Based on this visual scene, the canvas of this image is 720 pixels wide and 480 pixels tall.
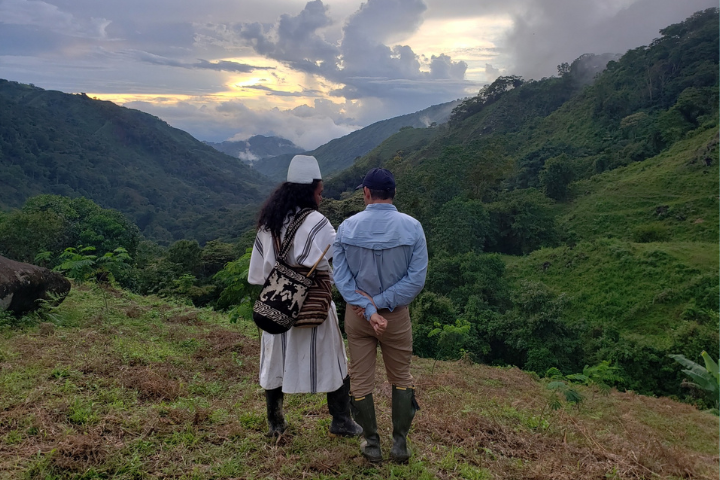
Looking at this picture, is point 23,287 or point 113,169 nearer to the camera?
point 23,287

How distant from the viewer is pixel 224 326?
7168 mm

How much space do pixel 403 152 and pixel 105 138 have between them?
9457cm

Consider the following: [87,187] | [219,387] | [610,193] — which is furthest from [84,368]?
[87,187]

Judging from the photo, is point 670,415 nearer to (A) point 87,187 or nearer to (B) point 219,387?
(B) point 219,387

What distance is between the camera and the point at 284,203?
9.71 feet

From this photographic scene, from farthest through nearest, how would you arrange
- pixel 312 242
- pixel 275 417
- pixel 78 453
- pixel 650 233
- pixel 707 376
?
pixel 650 233
pixel 707 376
pixel 275 417
pixel 312 242
pixel 78 453

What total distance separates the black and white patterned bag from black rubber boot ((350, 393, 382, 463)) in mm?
683

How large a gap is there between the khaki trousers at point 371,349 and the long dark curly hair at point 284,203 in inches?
28.3

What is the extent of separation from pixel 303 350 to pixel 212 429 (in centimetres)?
102

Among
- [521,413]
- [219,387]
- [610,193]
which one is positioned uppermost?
[610,193]

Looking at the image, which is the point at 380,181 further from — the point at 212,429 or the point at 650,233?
the point at 650,233

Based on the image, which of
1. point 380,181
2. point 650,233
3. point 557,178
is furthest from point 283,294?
point 557,178

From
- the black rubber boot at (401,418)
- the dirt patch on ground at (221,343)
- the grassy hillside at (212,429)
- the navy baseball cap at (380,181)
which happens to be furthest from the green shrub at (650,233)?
the navy baseball cap at (380,181)

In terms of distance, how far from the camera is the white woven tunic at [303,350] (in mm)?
2949
